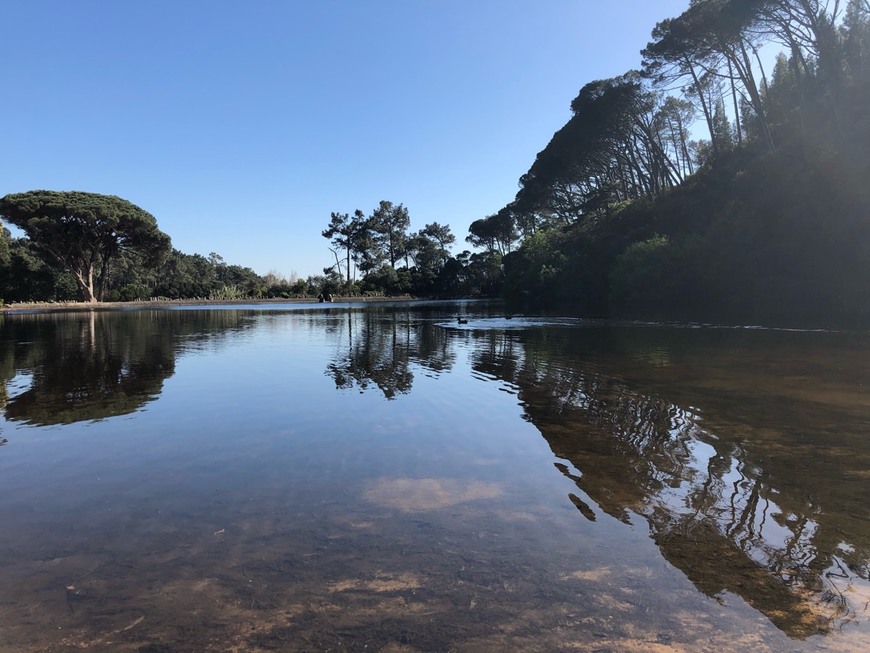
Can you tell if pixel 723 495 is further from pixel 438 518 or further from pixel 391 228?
pixel 391 228

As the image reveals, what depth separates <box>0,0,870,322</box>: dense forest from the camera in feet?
88.0

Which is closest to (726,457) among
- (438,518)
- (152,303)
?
(438,518)

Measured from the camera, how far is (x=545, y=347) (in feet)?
64.2

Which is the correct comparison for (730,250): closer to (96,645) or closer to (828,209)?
(828,209)

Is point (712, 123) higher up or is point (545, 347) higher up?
point (712, 123)

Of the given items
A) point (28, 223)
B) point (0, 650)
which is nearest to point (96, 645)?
point (0, 650)

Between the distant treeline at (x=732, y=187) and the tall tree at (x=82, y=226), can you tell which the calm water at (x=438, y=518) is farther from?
the tall tree at (x=82, y=226)

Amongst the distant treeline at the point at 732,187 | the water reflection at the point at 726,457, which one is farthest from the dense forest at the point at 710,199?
the water reflection at the point at 726,457

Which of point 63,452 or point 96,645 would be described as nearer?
point 96,645

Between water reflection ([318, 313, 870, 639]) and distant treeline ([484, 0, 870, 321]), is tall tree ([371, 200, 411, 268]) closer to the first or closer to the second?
distant treeline ([484, 0, 870, 321])

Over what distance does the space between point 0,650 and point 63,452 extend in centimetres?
476

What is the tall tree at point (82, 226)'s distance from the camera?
60188 millimetres

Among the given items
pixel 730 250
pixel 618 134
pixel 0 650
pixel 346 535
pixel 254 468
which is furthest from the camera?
pixel 618 134

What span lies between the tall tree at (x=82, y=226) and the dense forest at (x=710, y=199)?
13.1 inches
